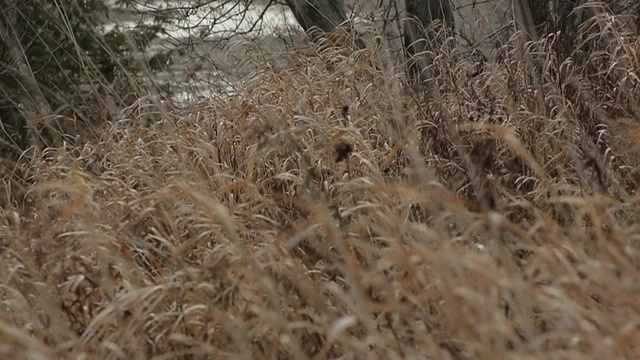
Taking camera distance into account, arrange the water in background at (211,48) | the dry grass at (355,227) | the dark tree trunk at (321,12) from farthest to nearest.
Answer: the dark tree trunk at (321,12) < the water in background at (211,48) < the dry grass at (355,227)

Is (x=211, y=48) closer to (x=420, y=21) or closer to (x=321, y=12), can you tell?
(x=321, y=12)

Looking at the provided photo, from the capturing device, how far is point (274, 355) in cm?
323

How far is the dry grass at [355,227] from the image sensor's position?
3031mm

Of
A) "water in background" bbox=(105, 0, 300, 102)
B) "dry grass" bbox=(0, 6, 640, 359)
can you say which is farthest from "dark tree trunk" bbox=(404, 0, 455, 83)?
"water in background" bbox=(105, 0, 300, 102)

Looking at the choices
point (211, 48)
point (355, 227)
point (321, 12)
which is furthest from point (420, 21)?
point (355, 227)

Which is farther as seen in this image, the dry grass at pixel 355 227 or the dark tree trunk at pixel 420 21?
the dark tree trunk at pixel 420 21

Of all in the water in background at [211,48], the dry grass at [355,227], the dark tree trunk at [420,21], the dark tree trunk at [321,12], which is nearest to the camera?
the dry grass at [355,227]

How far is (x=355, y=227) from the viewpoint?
11.6 ft

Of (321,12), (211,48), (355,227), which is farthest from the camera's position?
(211,48)

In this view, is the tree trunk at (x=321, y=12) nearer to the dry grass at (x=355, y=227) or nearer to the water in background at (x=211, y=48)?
the water in background at (x=211, y=48)

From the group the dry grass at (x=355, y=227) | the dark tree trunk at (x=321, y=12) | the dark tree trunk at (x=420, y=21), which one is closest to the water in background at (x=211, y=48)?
the dark tree trunk at (x=321, y=12)

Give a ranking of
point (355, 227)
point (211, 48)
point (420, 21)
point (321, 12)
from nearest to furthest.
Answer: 1. point (355, 227)
2. point (420, 21)
3. point (321, 12)
4. point (211, 48)

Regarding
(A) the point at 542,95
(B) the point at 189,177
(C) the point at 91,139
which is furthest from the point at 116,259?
(C) the point at 91,139

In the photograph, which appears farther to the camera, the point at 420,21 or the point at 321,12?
the point at 321,12
